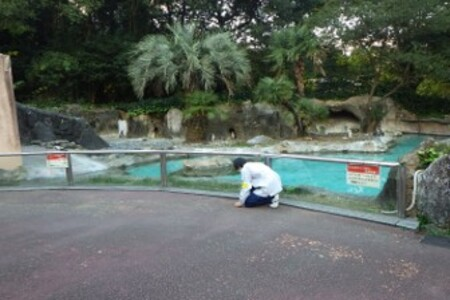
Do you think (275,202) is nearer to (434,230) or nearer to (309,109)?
(434,230)

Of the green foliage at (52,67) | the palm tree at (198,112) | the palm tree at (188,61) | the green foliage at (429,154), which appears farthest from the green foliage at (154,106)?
the green foliage at (429,154)

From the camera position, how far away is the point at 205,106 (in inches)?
571

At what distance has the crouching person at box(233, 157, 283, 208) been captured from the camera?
17.3 ft

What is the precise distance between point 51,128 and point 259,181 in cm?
943

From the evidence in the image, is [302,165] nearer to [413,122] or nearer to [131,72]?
[131,72]

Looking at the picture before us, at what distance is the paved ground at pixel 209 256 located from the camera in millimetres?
3070

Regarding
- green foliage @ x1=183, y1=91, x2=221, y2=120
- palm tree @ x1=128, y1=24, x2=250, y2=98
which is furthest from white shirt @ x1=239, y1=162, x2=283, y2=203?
palm tree @ x1=128, y1=24, x2=250, y2=98

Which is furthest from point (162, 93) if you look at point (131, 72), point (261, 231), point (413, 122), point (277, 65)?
point (261, 231)

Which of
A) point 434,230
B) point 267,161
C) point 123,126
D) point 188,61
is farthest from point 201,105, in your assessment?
point 434,230

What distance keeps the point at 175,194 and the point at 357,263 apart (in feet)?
10.7

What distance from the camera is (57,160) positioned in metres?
6.58

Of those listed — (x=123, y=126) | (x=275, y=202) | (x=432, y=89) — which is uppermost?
(x=432, y=89)

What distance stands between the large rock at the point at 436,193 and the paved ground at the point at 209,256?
1.17ft

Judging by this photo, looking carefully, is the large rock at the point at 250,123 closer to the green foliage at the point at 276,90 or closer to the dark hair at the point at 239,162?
the green foliage at the point at 276,90
